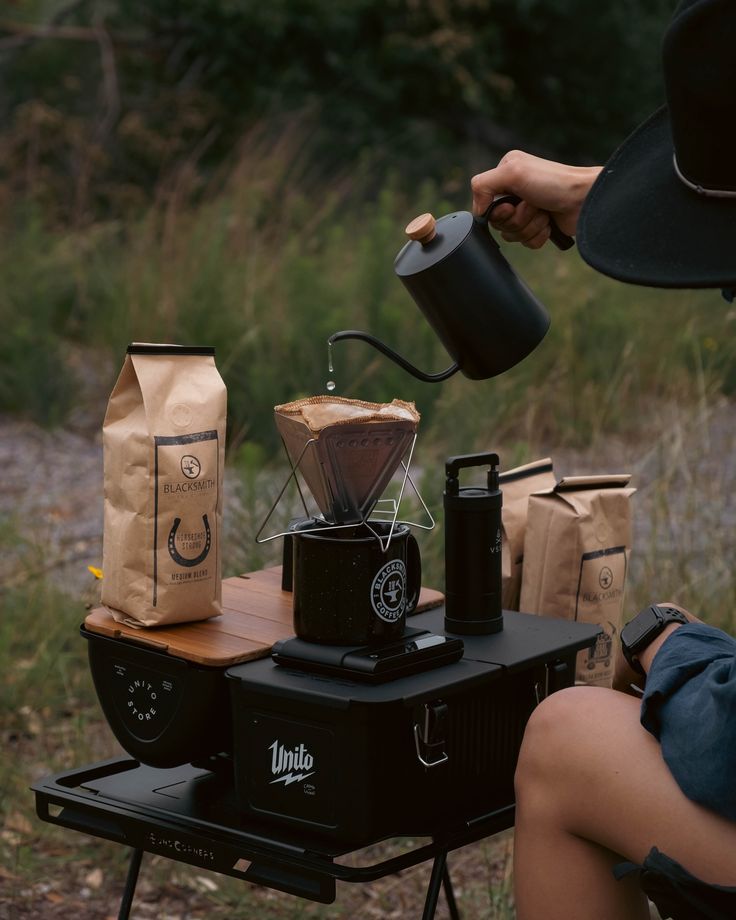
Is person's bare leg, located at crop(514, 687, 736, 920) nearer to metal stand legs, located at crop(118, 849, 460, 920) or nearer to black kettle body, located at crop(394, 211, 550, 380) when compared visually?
metal stand legs, located at crop(118, 849, 460, 920)

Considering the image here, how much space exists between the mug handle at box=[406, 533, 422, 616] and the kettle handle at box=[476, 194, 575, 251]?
47 cm

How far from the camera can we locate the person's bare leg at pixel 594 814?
1.51 meters

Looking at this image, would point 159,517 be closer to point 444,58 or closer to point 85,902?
point 85,902

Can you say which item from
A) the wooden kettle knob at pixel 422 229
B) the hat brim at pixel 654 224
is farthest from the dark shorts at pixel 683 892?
the wooden kettle knob at pixel 422 229

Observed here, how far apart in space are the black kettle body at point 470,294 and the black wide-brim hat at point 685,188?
0.81ft

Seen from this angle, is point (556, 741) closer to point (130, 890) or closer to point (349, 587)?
point (349, 587)

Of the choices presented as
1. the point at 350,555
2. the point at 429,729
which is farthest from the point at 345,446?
the point at 429,729

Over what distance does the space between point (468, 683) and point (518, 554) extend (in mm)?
539

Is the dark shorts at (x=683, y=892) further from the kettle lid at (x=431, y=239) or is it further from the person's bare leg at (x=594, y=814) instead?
the kettle lid at (x=431, y=239)

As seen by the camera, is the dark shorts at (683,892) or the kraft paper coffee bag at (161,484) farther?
the kraft paper coffee bag at (161,484)

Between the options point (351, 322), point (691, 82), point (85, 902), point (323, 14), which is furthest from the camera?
point (323, 14)

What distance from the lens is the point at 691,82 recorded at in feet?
4.64

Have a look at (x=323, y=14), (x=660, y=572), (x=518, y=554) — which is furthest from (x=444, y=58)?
(x=518, y=554)

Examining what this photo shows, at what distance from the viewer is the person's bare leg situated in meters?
1.51
